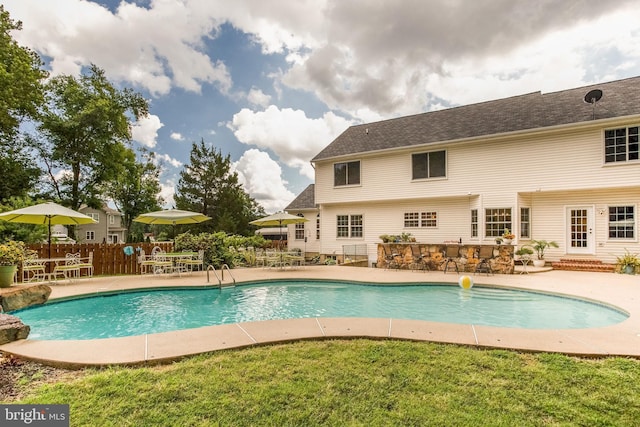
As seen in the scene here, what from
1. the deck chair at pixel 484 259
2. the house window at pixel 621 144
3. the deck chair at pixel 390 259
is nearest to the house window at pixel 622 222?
the house window at pixel 621 144

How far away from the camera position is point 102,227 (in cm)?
4247

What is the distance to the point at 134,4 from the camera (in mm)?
10750

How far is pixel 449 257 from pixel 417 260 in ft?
4.04

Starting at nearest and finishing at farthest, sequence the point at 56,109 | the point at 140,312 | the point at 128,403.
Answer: the point at 128,403, the point at 140,312, the point at 56,109

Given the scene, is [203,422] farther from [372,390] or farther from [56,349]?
[56,349]

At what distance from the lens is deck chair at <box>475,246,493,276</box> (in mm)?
11828

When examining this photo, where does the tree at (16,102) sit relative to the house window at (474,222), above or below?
above

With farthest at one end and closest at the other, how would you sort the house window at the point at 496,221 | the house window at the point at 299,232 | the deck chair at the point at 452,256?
the house window at the point at 299,232, the house window at the point at 496,221, the deck chair at the point at 452,256

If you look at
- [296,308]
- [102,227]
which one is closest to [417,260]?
[296,308]

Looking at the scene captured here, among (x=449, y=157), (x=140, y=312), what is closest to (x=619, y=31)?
(x=449, y=157)

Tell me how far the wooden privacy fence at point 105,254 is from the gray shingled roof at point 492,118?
11.0m

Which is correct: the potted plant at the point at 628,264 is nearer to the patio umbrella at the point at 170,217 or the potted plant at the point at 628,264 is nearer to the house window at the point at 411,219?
the house window at the point at 411,219

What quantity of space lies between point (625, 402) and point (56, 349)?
6152 millimetres

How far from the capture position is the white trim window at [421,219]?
16278 millimetres
